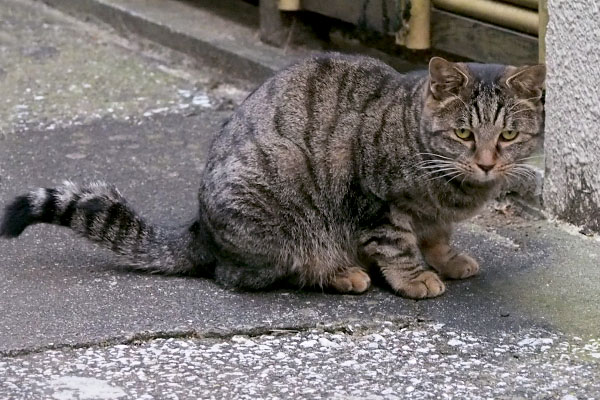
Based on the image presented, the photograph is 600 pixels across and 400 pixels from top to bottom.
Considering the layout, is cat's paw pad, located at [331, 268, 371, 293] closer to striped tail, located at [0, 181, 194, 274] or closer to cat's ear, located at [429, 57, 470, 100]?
striped tail, located at [0, 181, 194, 274]

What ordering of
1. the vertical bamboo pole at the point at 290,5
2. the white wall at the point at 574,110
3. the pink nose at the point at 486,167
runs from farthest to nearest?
the vertical bamboo pole at the point at 290,5, the white wall at the point at 574,110, the pink nose at the point at 486,167

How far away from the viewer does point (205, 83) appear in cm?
652

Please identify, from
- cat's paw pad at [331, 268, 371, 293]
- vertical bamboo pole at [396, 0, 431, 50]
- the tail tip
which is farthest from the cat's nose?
vertical bamboo pole at [396, 0, 431, 50]

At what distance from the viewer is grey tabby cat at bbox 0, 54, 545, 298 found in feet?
12.6

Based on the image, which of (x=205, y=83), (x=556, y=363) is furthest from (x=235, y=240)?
(x=205, y=83)

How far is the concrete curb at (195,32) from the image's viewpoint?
6363 millimetres

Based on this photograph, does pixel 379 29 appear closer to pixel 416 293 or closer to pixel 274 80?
pixel 274 80

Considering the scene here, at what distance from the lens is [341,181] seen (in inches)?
156

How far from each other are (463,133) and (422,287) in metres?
0.56

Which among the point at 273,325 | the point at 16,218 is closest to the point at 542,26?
the point at 273,325

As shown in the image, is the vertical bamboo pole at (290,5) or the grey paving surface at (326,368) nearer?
the grey paving surface at (326,368)

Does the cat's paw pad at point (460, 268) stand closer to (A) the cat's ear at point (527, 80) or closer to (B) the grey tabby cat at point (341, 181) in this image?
(B) the grey tabby cat at point (341, 181)

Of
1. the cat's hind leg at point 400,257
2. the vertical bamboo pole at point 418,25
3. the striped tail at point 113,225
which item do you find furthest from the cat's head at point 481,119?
the vertical bamboo pole at point 418,25

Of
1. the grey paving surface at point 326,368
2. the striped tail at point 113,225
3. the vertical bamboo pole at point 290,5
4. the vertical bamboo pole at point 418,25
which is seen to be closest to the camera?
the grey paving surface at point 326,368
